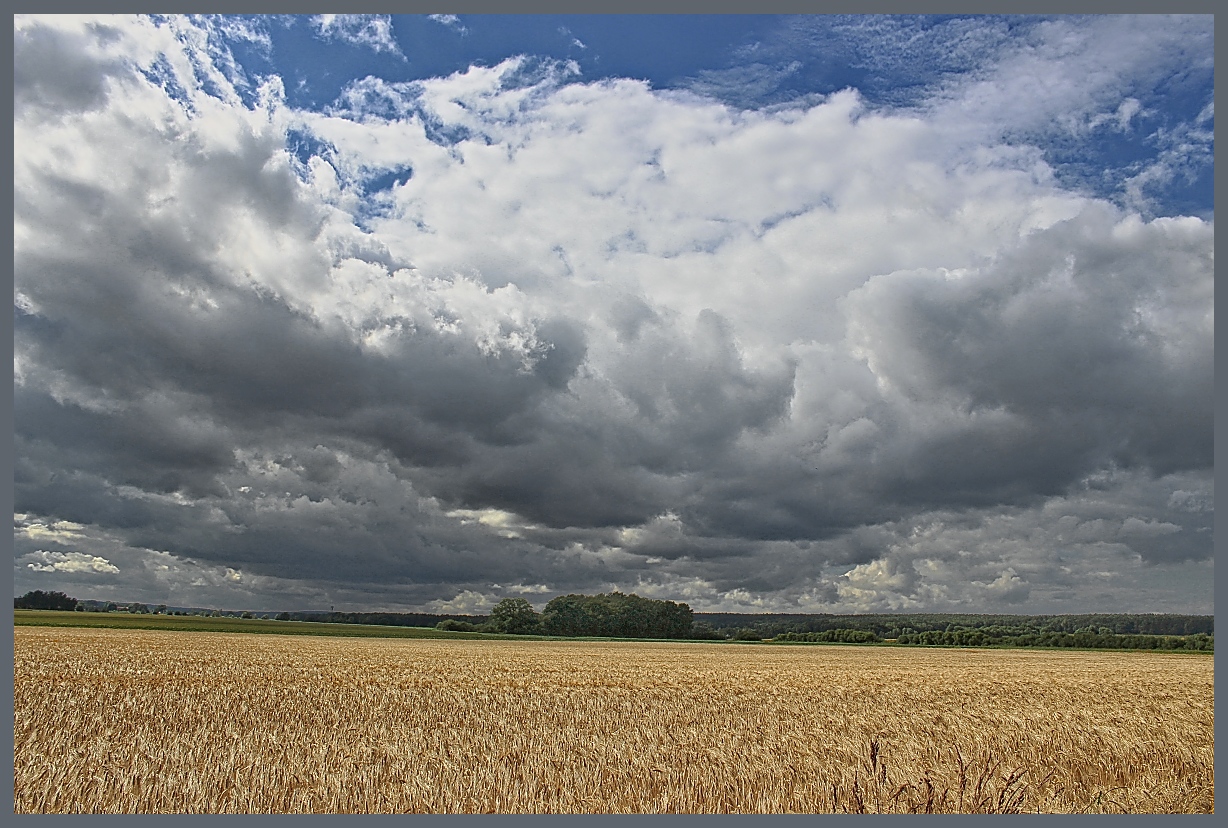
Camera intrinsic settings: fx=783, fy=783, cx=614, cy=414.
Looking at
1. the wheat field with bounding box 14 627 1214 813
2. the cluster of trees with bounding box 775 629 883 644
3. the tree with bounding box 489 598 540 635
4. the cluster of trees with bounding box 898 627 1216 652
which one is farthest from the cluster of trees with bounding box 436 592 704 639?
the wheat field with bounding box 14 627 1214 813

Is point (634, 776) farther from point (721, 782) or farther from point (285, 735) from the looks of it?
point (285, 735)

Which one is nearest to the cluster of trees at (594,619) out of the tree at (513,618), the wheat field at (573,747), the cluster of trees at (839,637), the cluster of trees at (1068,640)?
the tree at (513,618)

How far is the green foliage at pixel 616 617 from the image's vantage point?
156125 millimetres

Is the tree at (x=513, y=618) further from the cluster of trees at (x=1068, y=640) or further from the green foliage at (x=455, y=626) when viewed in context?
the cluster of trees at (x=1068, y=640)

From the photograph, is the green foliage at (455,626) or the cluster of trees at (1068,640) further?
the green foliage at (455,626)

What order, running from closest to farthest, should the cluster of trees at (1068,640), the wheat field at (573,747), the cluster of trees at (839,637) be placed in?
the wheat field at (573,747) < the cluster of trees at (1068,640) < the cluster of trees at (839,637)

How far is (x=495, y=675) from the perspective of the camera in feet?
97.1

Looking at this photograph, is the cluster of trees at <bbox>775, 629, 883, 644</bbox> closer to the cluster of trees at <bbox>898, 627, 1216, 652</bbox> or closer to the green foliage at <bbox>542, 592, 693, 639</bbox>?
the cluster of trees at <bbox>898, 627, 1216, 652</bbox>

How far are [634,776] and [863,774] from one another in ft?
17.6

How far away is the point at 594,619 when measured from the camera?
531ft

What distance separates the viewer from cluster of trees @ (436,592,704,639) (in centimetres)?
15625

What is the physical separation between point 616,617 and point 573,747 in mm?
146164

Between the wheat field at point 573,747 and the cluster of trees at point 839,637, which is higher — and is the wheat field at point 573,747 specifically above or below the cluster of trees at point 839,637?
above

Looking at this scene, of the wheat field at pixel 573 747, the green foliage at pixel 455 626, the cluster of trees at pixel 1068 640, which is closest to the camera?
the wheat field at pixel 573 747
